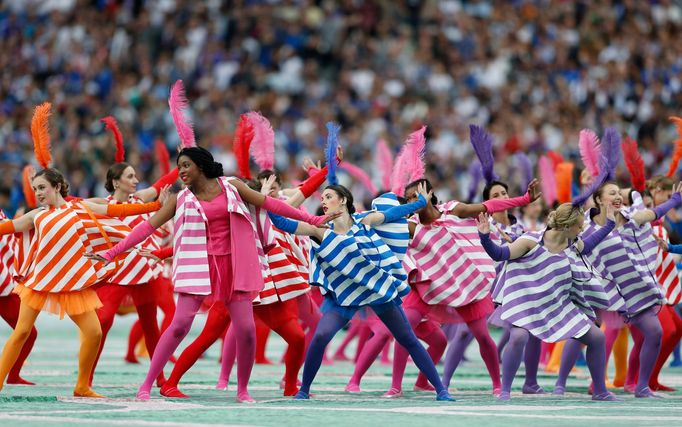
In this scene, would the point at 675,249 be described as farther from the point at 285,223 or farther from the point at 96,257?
the point at 96,257

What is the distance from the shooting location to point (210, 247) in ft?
31.9

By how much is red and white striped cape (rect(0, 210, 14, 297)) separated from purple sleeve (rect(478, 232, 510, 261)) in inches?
154

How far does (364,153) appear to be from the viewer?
2333cm

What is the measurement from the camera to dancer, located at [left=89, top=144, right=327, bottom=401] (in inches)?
377

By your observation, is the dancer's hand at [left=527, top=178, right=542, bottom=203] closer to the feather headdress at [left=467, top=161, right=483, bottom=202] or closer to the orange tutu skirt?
the feather headdress at [left=467, top=161, right=483, bottom=202]

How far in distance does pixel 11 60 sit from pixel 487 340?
54.0ft

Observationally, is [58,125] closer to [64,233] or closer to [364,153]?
[364,153]

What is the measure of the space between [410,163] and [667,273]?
106 inches

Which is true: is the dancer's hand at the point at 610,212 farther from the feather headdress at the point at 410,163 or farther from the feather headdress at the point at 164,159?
the feather headdress at the point at 164,159

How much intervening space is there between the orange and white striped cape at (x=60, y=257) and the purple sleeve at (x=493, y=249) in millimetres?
2665

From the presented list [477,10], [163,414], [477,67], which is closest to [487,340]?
[163,414]

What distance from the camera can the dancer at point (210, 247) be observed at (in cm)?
957

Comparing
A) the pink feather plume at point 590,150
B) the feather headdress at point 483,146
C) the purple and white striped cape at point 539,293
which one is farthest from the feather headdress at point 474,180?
the purple and white striped cape at point 539,293

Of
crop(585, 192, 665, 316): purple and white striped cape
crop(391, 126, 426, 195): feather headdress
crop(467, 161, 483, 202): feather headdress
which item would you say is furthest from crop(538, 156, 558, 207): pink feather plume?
crop(391, 126, 426, 195): feather headdress
